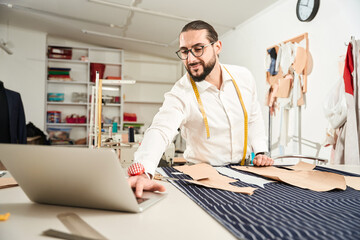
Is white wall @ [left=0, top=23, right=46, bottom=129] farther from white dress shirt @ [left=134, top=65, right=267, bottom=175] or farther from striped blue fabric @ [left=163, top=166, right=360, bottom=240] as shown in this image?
striped blue fabric @ [left=163, top=166, right=360, bottom=240]

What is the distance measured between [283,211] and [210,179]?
364 mm

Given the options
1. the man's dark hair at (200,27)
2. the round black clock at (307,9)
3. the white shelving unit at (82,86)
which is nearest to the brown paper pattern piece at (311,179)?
the man's dark hair at (200,27)

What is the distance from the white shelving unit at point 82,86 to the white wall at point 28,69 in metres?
0.17

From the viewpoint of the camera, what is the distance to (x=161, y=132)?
1281 millimetres

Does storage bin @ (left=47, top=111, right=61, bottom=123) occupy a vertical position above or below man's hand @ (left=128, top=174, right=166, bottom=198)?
above

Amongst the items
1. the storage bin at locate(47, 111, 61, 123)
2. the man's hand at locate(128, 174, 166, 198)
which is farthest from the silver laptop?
the storage bin at locate(47, 111, 61, 123)

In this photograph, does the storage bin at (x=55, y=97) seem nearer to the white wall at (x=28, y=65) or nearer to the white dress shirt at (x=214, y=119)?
the white wall at (x=28, y=65)

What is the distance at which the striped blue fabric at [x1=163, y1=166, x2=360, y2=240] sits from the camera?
557 millimetres

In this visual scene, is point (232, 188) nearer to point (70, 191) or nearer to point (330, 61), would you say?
point (70, 191)

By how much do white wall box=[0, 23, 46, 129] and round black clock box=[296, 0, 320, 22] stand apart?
5.25m

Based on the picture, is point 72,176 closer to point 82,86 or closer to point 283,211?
point 283,211

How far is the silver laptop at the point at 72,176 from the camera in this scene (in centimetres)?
62

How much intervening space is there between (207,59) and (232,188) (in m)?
0.88

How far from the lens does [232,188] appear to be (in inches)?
35.6
